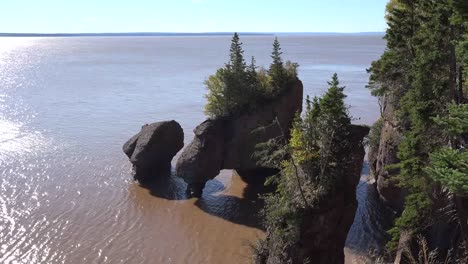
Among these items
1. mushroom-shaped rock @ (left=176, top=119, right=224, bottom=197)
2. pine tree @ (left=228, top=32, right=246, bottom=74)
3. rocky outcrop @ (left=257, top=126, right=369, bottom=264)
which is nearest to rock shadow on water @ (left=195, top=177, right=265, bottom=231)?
mushroom-shaped rock @ (left=176, top=119, right=224, bottom=197)

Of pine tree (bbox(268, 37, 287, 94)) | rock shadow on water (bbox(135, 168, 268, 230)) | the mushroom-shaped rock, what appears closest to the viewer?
rock shadow on water (bbox(135, 168, 268, 230))

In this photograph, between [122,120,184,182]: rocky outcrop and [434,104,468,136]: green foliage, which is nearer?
[434,104,468,136]: green foliage

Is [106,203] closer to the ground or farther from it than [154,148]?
closer to the ground

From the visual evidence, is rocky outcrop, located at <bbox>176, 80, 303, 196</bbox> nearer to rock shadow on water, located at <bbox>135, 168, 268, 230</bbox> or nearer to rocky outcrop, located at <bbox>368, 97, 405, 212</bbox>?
rock shadow on water, located at <bbox>135, 168, 268, 230</bbox>

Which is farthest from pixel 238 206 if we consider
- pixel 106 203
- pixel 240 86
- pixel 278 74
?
pixel 278 74

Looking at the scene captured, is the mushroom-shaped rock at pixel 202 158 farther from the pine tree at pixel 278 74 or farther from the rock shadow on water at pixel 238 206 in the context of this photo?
the pine tree at pixel 278 74

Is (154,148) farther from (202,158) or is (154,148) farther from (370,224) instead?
(370,224)
